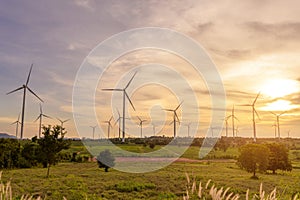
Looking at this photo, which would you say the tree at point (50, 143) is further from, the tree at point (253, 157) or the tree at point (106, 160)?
the tree at point (253, 157)

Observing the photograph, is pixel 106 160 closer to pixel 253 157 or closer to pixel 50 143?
pixel 50 143

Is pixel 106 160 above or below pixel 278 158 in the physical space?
below

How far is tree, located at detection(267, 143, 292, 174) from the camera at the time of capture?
5081 centimetres

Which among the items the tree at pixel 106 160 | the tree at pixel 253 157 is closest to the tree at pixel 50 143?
the tree at pixel 106 160

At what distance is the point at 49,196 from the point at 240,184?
17089 mm

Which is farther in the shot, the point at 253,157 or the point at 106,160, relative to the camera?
the point at 106,160

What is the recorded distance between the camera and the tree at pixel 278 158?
50.8 m

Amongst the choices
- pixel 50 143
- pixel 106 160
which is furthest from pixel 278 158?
pixel 50 143

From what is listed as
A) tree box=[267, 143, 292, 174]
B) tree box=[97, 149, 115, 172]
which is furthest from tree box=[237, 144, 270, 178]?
tree box=[97, 149, 115, 172]

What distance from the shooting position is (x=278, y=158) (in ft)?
169

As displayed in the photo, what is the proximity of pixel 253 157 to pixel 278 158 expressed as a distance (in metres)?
7.37

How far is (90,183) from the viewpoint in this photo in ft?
104

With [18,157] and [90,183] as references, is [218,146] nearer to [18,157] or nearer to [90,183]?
[18,157]

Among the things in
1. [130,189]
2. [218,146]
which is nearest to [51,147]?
[130,189]
